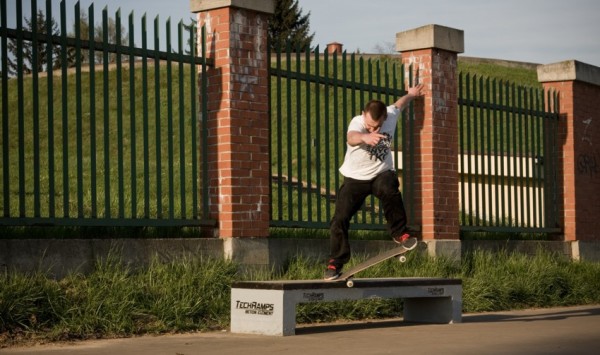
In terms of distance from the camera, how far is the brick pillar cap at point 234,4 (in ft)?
31.9

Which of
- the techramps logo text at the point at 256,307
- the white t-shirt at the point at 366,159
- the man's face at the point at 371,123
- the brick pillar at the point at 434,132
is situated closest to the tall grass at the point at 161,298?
the techramps logo text at the point at 256,307

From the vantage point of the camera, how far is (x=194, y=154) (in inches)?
388

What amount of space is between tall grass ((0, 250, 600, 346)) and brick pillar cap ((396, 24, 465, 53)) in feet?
9.24

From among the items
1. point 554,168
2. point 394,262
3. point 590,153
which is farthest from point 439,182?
point 590,153

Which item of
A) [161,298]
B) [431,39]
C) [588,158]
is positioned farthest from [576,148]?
[161,298]

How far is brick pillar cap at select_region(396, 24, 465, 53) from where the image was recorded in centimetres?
1256

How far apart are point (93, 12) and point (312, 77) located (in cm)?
306

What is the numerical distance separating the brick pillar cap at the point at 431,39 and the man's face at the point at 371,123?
14.8ft

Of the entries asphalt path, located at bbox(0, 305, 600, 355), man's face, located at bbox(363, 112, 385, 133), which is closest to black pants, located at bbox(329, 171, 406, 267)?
man's face, located at bbox(363, 112, 385, 133)

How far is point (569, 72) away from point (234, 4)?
24.6 feet

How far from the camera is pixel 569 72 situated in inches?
605

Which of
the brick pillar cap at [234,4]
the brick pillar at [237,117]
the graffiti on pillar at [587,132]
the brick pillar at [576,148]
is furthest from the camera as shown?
the graffiti on pillar at [587,132]

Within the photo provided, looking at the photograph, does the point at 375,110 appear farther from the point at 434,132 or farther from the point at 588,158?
the point at 588,158

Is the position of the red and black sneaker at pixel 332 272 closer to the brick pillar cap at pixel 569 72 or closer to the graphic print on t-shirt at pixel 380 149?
the graphic print on t-shirt at pixel 380 149
